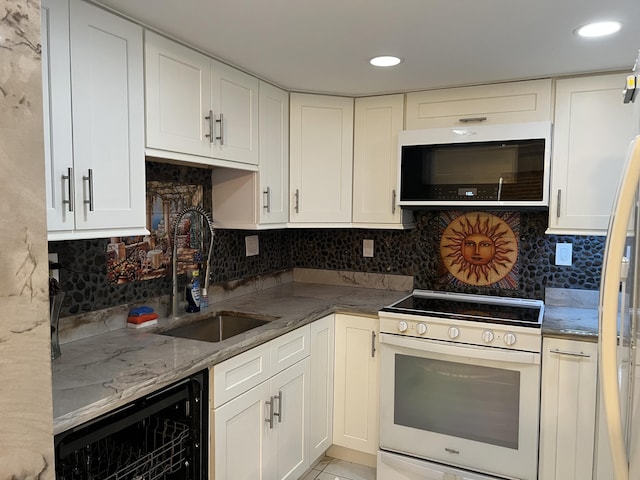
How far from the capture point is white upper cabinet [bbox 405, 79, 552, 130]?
2.45 metres

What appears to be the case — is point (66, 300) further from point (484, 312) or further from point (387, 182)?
point (484, 312)

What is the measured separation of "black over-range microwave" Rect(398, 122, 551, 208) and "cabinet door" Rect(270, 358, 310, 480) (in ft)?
3.83

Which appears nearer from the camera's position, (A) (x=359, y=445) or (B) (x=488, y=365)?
(B) (x=488, y=365)

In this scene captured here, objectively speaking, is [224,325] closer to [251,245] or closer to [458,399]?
[251,245]

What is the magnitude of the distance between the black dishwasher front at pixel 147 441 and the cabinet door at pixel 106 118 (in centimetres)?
63

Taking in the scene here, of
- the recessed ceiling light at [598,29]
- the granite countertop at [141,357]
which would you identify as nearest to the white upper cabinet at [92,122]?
the granite countertop at [141,357]

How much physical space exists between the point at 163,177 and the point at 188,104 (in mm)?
475

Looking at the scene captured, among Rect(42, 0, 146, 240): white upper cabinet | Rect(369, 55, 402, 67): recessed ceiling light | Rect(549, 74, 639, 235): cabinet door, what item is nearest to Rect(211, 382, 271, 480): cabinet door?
Rect(42, 0, 146, 240): white upper cabinet

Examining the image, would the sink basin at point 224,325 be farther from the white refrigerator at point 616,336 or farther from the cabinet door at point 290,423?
the white refrigerator at point 616,336

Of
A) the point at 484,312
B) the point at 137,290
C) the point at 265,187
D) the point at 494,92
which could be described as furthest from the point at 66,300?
the point at 494,92

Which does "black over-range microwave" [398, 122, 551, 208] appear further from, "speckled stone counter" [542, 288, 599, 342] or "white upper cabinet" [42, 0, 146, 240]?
"white upper cabinet" [42, 0, 146, 240]

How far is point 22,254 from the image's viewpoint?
28.2 inches

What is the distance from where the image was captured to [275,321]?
2.22 m

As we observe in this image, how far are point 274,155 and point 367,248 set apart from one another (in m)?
0.97
